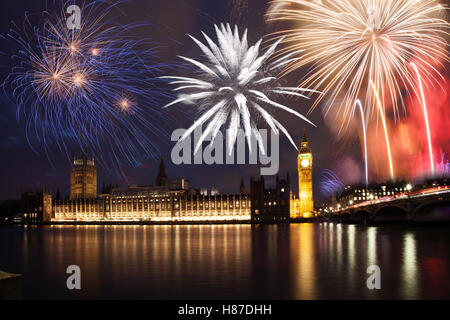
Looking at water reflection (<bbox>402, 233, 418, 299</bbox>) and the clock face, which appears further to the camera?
the clock face

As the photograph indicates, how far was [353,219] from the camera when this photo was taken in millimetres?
126062

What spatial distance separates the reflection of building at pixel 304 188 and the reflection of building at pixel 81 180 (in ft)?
302

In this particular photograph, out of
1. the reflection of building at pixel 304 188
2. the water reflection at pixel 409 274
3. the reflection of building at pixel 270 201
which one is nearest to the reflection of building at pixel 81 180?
the reflection of building at pixel 270 201

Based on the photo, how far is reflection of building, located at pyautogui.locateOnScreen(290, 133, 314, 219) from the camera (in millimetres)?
155125

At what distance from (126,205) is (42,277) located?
153 metres

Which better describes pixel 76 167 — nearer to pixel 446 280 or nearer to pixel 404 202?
pixel 404 202

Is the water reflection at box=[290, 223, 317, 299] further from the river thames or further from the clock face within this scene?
the clock face

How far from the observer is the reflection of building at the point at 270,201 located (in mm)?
142625

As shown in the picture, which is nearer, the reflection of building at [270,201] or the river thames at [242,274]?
the river thames at [242,274]

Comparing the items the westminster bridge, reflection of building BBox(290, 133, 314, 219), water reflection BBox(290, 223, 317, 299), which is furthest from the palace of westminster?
water reflection BBox(290, 223, 317, 299)

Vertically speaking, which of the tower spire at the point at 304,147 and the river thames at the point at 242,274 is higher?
the tower spire at the point at 304,147

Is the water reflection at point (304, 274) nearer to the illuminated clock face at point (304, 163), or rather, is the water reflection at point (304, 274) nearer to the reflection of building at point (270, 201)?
the reflection of building at point (270, 201)

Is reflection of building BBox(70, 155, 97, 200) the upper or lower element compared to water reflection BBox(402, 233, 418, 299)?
upper
